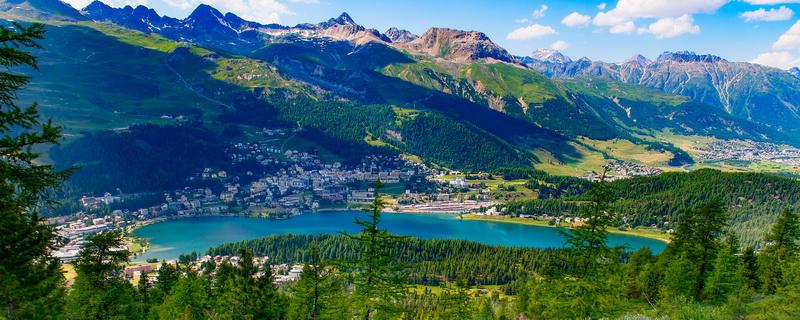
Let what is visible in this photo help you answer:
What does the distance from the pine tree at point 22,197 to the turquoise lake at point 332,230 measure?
91200 millimetres

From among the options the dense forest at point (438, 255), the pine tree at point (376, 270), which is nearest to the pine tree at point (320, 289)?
the pine tree at point (376, 270)

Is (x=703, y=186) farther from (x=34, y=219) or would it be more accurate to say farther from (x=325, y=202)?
(x=34, y=219)

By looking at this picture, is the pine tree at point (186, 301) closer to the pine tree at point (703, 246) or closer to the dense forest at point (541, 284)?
the dense forest at point (541, 284)

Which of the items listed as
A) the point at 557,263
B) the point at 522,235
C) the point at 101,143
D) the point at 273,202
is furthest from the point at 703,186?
the point at 101,143

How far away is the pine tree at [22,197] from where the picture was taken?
42.1ft

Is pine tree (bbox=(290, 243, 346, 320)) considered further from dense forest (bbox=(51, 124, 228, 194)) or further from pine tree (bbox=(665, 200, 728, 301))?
dense forest (bbox=(51, 124, 228, 194))

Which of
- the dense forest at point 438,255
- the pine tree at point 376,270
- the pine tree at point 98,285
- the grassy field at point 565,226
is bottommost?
the dense forest at point 438,255

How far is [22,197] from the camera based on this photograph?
45.8 feet

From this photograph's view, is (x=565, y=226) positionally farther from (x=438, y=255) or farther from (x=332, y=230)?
(x=332, y=230)

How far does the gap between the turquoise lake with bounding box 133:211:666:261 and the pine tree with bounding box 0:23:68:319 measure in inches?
3591

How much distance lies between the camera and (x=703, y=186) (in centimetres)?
14762

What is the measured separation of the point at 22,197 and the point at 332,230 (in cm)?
12034

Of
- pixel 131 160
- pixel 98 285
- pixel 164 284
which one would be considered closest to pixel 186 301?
pixel 98 285

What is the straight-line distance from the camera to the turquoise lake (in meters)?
118
